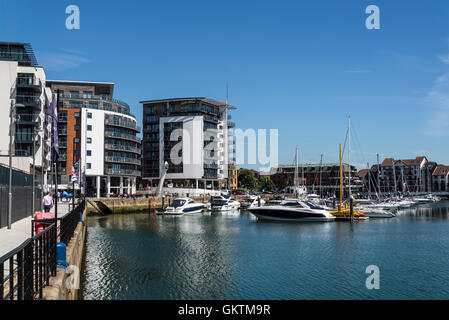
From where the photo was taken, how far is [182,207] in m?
65.3

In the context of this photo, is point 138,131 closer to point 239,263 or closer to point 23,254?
point 239,263

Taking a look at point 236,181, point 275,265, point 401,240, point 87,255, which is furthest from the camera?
point 236,181

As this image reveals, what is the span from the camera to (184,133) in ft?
355

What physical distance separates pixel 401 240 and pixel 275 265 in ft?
57.8

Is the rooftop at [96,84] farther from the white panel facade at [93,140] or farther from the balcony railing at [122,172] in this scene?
the balcony railing at [122,172]

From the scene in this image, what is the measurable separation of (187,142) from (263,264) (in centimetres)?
8570

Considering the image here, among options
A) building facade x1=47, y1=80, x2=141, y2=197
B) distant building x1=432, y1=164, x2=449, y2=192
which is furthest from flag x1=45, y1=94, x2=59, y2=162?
distant building x1=432, y1=164, x2=449, y2=192

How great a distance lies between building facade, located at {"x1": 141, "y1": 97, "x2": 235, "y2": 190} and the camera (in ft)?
358

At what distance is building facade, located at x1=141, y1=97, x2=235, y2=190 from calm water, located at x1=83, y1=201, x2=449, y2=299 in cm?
6748

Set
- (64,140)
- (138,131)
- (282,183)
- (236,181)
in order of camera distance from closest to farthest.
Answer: (64,140), (138,131), (236,181), (282,183)

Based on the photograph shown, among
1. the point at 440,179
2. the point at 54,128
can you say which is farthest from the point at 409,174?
the point at 54,128

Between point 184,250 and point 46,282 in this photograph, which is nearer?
point 46,282
